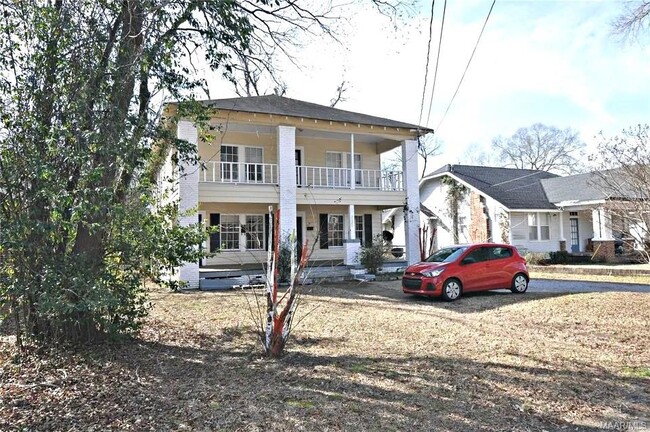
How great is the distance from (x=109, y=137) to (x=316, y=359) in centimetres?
387

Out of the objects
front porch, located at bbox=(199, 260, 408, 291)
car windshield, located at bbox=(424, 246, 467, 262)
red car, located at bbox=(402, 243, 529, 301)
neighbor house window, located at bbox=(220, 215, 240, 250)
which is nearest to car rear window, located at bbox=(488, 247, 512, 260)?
red car, located at bbox=(402, 243, 529, 301)

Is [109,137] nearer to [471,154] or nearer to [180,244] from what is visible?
[180,244]

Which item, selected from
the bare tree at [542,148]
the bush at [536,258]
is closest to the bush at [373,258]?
the bush at [536,258]

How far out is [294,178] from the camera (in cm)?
1605

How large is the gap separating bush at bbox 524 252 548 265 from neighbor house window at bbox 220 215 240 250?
14.3 m

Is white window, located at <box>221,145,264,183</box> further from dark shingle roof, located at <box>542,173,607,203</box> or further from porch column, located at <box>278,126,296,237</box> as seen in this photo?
dark shingle roof, located at <box>542,173,607,203</box>

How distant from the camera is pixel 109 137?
534cm

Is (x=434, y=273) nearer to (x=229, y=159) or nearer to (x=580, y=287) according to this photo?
(x=580, y=287)

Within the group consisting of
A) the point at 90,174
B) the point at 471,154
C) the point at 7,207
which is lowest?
the point at 7,207

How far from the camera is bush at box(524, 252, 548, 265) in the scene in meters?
21.7

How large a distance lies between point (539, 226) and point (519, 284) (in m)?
13.6

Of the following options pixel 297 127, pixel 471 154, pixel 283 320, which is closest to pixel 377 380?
pixel 283 320

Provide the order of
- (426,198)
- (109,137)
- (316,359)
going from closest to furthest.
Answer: (109,137) < (316,359) < (426,198)

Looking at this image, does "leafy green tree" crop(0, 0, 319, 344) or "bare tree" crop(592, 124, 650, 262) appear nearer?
"leafy green tree" crop(0, 0, 319, 344)
